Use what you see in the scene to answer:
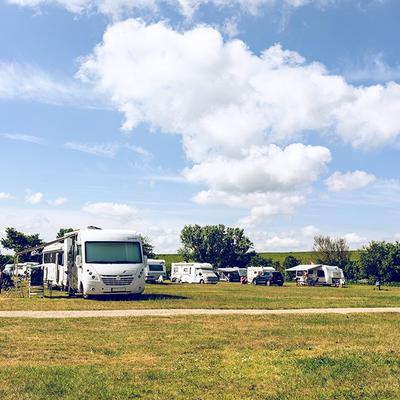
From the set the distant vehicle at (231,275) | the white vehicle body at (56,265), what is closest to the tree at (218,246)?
the distant vehicle at (231,275)

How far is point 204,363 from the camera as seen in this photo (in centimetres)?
912

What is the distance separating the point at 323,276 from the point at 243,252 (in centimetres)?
4930

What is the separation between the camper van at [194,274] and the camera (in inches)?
2281

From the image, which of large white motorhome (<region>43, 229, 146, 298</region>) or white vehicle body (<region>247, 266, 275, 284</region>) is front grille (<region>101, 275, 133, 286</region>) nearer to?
large white motorhome (<region>43, 229, 146, 298</region>)

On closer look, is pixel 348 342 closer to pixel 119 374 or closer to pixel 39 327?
pixel 119 374

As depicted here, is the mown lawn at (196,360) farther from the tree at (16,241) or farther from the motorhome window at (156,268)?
the tree at (16,241)

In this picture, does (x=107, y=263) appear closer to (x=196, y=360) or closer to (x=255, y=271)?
(x=196, y=360)

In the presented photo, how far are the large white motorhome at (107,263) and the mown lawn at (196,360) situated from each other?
891cm

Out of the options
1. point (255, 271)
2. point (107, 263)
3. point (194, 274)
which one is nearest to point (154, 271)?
point (194, 274)

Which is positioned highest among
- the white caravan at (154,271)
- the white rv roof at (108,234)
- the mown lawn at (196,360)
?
the white rv roof at (108,234)

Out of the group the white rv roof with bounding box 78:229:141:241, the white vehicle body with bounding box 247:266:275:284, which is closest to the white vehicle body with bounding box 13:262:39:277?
the white rv roof with bounding box 78:229:141:241

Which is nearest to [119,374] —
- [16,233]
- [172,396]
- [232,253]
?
[172,396]

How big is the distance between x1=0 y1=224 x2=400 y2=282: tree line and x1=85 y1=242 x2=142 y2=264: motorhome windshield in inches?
1736

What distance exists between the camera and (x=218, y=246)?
355 feet
